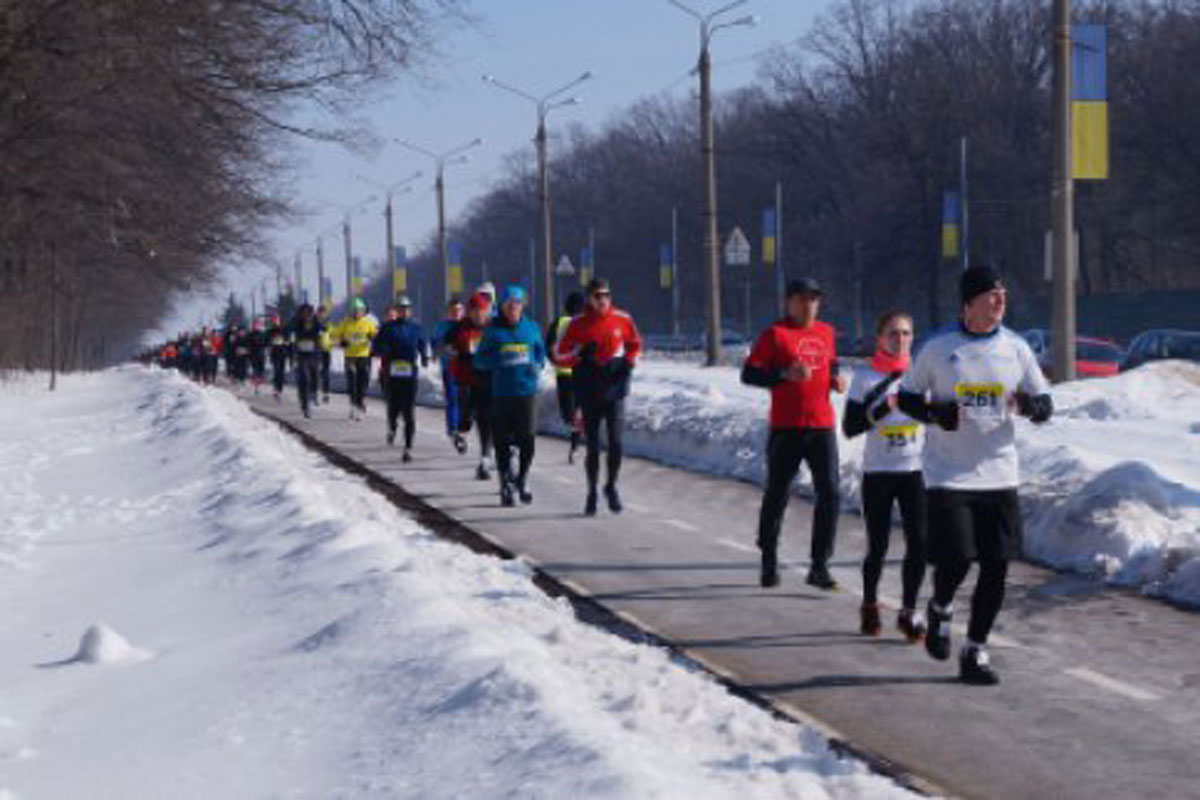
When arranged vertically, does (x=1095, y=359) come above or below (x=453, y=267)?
below

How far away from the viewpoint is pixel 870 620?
8492 millimetres

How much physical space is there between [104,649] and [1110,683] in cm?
446

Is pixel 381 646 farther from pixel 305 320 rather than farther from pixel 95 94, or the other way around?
pixel 305 320

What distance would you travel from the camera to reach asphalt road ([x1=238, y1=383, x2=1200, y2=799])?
19.9 feet

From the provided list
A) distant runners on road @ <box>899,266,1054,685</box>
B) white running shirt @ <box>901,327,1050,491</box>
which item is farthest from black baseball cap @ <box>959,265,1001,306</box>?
white running shirt @ <box>901,327,1050,491</box>

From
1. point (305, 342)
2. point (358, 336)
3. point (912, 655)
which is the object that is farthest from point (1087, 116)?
point (305, 342)

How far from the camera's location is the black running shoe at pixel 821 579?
9828mm

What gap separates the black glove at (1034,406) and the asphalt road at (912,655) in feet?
3.78

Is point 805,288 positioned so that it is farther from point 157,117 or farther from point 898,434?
point 157,117

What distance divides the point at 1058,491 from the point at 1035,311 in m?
58.0

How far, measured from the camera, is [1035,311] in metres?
68.3

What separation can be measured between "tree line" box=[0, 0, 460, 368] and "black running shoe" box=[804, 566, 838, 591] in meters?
10.5

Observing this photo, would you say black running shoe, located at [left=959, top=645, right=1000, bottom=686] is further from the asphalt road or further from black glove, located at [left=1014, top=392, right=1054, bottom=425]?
black glove, located at [left=1014, top=392, right=1054, bottom=425]

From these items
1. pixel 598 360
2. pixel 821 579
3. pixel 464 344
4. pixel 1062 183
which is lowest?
pixel 821 579
